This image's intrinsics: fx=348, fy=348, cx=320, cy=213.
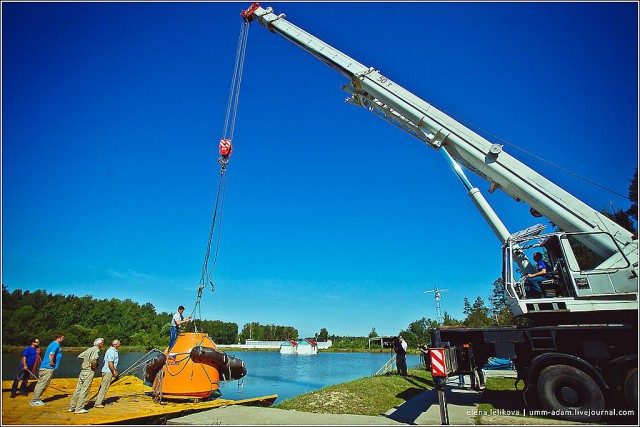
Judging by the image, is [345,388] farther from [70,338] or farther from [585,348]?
[70,338]

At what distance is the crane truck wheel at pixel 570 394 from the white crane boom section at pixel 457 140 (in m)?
2.81

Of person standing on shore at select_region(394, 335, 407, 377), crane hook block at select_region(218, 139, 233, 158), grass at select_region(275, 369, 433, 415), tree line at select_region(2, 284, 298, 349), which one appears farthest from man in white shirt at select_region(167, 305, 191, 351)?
tree line at select_region(2, 284, 298, 349)

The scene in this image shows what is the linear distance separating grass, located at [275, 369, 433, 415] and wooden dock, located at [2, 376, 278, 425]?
1563 mm

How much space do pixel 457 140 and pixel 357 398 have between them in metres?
8.12

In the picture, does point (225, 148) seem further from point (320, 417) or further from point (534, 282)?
point (534, 282)

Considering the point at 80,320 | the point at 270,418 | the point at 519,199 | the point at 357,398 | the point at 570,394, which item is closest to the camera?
the point at 570,394

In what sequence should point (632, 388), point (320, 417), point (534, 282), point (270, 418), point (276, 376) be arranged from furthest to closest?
1. point (276, 376)
2. point (534, 282)
3. point (320, 417)
4. point (270, 418)
5. point (632, 388)

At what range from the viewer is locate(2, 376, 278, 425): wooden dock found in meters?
6.82

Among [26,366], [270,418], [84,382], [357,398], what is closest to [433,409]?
[357,398]

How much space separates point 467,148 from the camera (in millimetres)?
10000

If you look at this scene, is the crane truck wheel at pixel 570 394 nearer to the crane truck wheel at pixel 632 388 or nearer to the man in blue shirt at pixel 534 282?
the crane truck wheel at pixel 632 388

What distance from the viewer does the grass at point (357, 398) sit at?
895 centimetres

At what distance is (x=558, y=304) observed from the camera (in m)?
7.97

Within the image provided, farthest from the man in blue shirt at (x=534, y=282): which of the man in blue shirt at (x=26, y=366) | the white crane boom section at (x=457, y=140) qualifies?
the man in blue shirt at (x=26, y=366)
